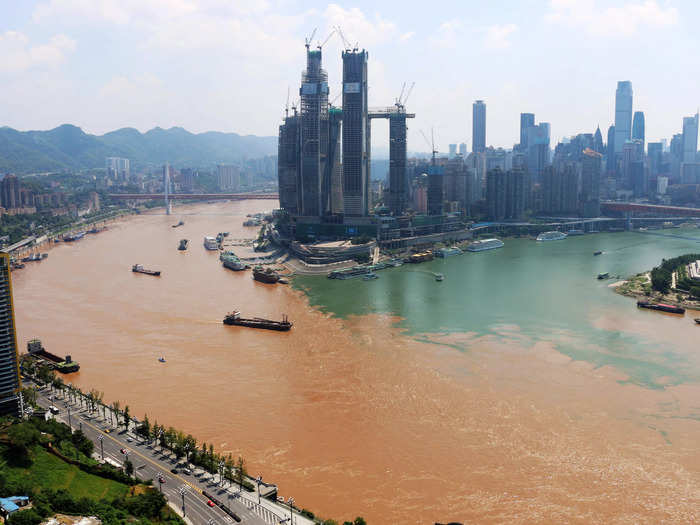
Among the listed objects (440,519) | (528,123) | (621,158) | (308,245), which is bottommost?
(440,519)

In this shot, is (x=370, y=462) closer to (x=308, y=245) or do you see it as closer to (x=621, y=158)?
(x=308, y=245)

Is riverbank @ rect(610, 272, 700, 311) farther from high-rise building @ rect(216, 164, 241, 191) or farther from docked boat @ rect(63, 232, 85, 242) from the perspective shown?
high-rise building @ rect(216, 164, 241, 191)

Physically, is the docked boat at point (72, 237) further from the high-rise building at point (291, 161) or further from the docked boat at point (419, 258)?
the docked boat at point (419, 258)

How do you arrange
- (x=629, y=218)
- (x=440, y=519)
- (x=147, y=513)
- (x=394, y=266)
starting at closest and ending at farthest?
→ (x=147, y=513) < (x=440, y=519) < (x=394, y=266) < (x=629, y=218)

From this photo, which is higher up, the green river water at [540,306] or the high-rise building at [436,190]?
the high-rise building at [436,190]

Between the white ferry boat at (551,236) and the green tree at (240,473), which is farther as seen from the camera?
the white ferry boat at (551,236)

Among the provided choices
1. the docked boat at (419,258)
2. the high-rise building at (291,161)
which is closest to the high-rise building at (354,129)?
the high-rise building at (291,161)

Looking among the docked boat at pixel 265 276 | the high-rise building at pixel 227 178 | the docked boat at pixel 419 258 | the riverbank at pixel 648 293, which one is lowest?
the riverbank at pixel 648 293

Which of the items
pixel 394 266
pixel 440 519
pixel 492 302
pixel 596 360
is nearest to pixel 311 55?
pixel 394 266
